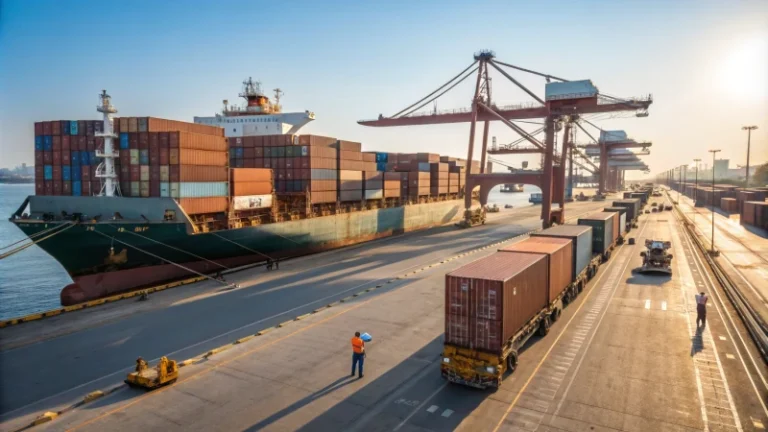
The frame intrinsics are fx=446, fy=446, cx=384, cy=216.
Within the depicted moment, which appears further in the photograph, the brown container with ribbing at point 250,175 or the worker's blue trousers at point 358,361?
the brown container with ribbing at point 250,175

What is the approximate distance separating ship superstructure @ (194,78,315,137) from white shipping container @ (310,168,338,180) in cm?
1195

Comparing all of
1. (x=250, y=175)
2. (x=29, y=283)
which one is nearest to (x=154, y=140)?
(x=250, y=175)

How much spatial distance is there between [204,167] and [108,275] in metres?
8.25

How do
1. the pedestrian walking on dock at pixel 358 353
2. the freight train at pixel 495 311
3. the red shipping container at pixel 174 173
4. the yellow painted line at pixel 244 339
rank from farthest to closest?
the red shipping container at pixel 174 173 → the yellow painted line at pixel 244 339 → the pedestrian walking on dock at pixel 358 353 → the freight train at pixel 495 311

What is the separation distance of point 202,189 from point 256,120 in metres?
24.6

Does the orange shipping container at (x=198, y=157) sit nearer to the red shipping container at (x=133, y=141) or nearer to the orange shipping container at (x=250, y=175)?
the orange shipping container at (x=250, y=175)

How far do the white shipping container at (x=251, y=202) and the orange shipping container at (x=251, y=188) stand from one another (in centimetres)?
30

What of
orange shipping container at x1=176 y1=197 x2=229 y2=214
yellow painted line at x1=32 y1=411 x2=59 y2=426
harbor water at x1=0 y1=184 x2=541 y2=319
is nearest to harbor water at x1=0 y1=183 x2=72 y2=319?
harbor water at x1=0 y1=184 x2=541 y2=319

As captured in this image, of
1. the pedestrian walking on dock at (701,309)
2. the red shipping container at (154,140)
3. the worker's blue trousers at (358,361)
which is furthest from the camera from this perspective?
the red shipping container at (154,140)

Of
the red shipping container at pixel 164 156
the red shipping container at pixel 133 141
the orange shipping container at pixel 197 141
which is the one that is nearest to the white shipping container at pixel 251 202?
the orange shipping container at pixel 197 141

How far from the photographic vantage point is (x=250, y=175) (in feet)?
108

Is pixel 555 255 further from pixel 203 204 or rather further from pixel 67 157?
pixel 67 157

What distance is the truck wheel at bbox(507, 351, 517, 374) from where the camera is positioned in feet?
46.5

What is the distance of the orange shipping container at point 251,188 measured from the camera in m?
31.4
